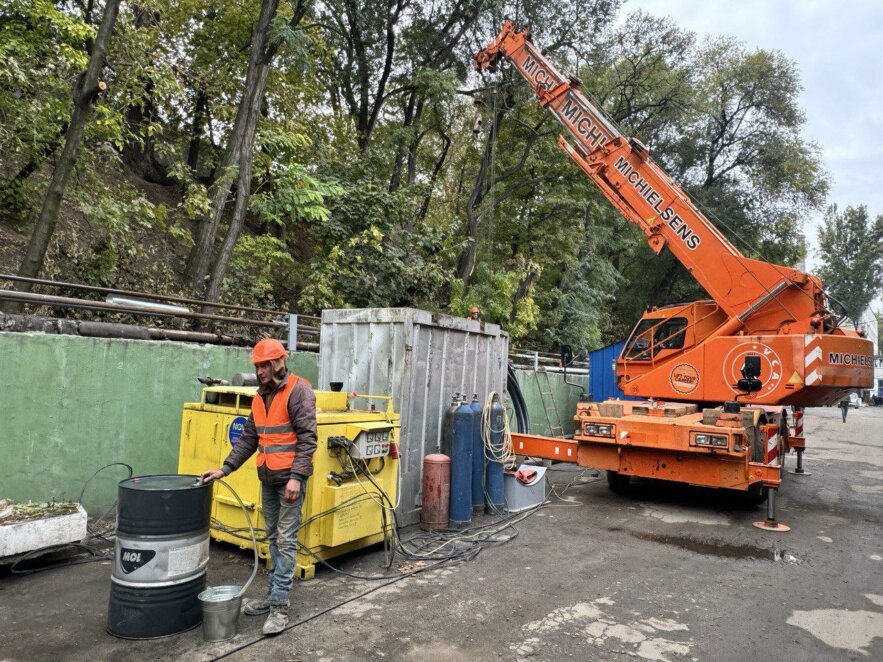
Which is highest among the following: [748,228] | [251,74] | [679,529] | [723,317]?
[748,228]

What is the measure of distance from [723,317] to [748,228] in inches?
770

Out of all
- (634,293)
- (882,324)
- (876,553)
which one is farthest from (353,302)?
(882,324)

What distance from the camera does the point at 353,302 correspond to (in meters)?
12.6

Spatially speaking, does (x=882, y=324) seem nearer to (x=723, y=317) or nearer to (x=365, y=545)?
(x=723, y=317)

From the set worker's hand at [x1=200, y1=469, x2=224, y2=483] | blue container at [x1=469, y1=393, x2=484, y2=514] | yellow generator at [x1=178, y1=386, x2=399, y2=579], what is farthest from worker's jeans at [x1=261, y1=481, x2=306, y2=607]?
blue container at [x1=469, y1=393, x2=484, y2=514]

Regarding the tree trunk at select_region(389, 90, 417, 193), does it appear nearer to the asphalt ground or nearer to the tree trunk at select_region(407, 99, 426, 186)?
the tree trunk at select_region(407, 99, 426, 186)

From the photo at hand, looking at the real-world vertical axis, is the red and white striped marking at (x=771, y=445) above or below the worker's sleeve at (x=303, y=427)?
below

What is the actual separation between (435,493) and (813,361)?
211 inches

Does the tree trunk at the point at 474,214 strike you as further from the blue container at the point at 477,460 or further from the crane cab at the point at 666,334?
the blue container at the point at 477,460

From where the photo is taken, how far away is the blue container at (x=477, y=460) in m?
6.54

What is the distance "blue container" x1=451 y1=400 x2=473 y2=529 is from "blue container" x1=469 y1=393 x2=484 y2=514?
16 cm

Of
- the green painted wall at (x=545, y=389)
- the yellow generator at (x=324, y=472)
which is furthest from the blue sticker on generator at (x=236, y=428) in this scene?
the green painted wall at (x=545, y=389)

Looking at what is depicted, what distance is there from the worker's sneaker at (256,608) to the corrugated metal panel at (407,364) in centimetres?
220

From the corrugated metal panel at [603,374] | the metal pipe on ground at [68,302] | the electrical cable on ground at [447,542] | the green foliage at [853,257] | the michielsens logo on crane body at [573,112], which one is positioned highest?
the green foliage at [853,257]
